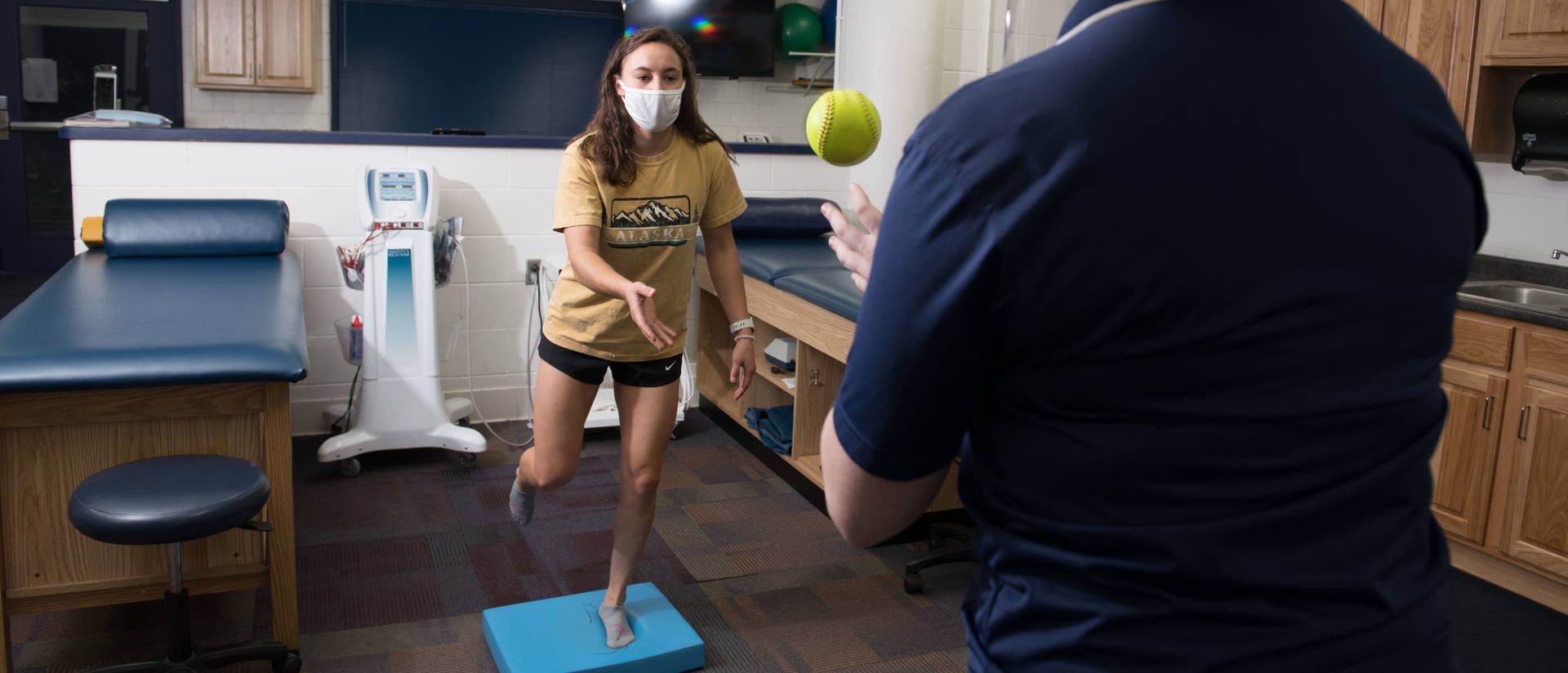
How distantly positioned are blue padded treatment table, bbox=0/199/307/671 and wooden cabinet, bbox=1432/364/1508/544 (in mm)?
3123

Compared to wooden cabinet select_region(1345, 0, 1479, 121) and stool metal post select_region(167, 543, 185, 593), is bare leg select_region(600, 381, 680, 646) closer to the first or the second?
stool metal post select_region(167, 543, 185, 593)

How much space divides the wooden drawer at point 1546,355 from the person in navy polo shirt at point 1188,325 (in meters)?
2.75

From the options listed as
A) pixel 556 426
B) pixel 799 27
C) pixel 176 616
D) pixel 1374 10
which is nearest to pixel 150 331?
pixel 176 616

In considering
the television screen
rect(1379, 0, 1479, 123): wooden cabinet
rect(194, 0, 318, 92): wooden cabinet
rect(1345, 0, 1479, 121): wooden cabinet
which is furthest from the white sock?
rect(194, 0, 318, 92): wooden cabinet

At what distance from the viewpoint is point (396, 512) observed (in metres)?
3.64

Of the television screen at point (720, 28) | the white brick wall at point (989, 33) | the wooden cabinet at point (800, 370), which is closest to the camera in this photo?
the wooden cabinet at point (800, 370)

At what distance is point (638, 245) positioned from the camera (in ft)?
8.26

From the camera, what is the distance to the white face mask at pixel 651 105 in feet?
8.13

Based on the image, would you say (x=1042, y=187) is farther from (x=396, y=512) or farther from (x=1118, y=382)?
(x=396, y=512)

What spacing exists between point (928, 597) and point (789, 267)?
1.24 meters

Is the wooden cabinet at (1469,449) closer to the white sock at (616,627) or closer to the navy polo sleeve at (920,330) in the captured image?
the white sock at (616,627)

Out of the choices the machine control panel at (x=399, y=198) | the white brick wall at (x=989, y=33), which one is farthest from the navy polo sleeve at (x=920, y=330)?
the white brick wall at (x=989, y=33)

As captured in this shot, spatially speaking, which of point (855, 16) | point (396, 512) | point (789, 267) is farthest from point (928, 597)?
point (855, 16)

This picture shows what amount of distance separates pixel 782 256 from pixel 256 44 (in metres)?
4.62
